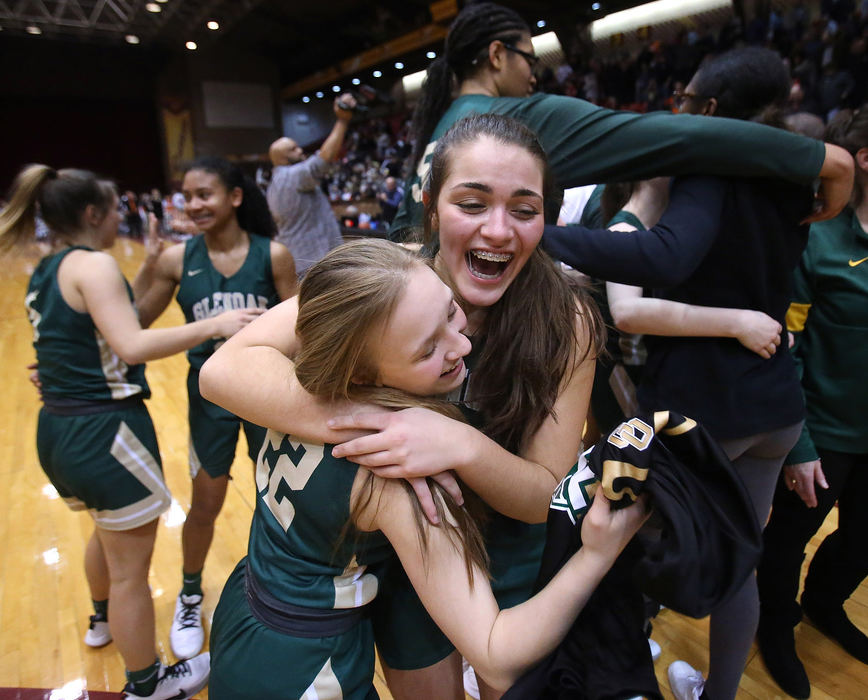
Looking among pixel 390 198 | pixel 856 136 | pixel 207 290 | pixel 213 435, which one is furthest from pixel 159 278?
pixel 390 198

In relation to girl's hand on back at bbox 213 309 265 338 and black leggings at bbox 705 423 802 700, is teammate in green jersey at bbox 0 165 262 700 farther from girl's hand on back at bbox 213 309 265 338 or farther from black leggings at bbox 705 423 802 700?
black leggings at bbox 705 423 802 700

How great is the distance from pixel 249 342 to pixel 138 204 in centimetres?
2238

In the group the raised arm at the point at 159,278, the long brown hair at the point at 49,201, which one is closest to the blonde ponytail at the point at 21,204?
the long brown hair at the point at 49,201

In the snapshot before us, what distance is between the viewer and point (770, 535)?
1.66m

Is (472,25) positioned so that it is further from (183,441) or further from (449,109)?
(183,441)

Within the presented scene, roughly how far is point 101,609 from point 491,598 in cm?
178

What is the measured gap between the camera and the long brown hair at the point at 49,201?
153 centimetres

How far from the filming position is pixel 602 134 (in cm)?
111

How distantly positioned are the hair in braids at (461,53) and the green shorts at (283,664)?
4.31 feet

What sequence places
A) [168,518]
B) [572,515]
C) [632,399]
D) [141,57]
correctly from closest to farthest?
[572,515], [632,399], [168,518], [141,57]

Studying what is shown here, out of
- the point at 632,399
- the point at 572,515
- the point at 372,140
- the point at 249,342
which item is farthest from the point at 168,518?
the point at 372,140

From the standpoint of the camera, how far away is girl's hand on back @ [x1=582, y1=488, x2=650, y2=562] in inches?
25.8

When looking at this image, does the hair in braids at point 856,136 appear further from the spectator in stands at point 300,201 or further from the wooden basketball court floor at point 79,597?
the spectator in stands at point 300,201

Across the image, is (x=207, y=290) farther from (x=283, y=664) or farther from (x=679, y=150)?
(x=679, y=150)
